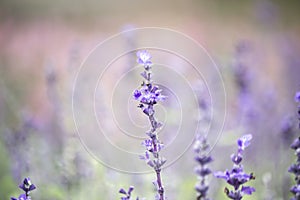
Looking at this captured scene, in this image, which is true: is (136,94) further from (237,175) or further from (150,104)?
(237,175)

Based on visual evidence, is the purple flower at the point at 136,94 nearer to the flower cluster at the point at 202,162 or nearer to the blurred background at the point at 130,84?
the flower cluster at the point at 202,162

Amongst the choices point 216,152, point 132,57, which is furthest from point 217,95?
point 132,57

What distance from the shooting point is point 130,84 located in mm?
2699

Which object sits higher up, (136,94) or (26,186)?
(136,94)

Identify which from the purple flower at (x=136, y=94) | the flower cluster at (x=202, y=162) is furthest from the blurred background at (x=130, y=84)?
the purple flower at (x=136, y=94)

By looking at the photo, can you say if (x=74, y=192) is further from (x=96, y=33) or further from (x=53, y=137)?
(x=96, y=33)

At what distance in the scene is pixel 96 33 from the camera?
13.9 feet

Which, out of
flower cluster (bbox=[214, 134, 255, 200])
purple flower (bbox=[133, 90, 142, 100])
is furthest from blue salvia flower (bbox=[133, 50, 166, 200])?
flower cluster (bbox=[214, 134, 255, 200])

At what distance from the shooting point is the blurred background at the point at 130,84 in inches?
87.7

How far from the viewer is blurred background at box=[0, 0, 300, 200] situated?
2.23m

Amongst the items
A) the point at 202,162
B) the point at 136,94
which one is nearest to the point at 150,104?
the point at 136,94

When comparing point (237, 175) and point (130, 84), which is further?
point (130, 84)

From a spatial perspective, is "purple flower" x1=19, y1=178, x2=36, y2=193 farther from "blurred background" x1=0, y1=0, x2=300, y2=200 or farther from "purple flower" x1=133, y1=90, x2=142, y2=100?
"blurred background" x1=0, y1=0, x2=300, y2=200

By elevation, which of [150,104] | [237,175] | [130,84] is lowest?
[237,175]
